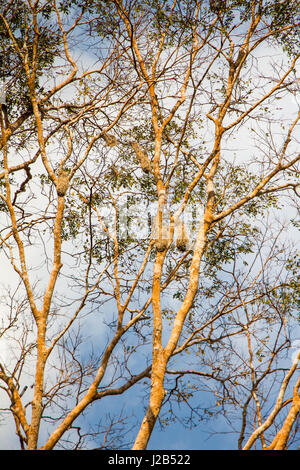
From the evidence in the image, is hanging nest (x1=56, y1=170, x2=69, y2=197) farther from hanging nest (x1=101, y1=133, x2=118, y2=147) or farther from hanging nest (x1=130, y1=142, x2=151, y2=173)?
hanging nest (x1=130, y1=142, x2=151, y2=173)

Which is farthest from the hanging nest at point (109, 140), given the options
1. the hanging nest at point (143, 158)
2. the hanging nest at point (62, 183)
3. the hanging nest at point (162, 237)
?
the hanging nest at point (162, 237)

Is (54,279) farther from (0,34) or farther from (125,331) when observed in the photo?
(0,34)

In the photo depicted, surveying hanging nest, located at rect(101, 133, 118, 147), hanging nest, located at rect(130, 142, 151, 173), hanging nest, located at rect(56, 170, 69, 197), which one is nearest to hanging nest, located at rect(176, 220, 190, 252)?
hanging nest, located at rect(130, 142, 151, 173)

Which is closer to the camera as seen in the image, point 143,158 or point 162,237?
point 162,237

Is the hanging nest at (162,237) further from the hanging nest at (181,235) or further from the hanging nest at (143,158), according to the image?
the hanging nest at (143,158)

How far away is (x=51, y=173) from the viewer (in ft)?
22.6

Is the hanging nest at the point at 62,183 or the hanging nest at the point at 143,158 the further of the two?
the hanging nest at the point at 143,158

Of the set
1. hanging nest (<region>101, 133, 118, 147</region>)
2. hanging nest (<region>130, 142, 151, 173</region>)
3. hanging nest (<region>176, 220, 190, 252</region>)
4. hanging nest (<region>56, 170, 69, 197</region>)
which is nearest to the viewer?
hanging nest (<region>56, 170, 69, 197</region>)

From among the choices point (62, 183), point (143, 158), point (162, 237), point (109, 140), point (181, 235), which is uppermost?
point (109, 140)

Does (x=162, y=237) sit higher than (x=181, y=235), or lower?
lower

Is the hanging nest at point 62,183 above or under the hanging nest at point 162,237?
above

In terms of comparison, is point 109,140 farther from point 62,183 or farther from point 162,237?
point 162,237

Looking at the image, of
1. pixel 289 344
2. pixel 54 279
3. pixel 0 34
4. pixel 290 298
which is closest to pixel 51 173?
pixel 54 279

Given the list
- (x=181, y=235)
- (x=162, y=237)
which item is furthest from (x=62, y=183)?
(x=181, y=235)
